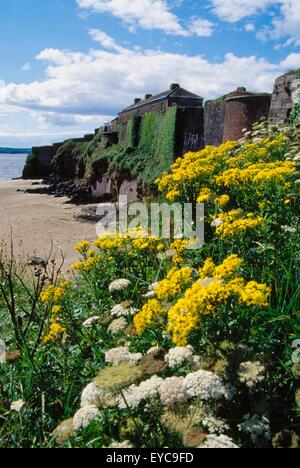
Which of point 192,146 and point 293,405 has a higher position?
point 192,146

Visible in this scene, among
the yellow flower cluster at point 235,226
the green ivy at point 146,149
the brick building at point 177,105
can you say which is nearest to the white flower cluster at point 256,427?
the yellow flower cluster at point 235,226

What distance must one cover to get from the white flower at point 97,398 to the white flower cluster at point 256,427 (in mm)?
678

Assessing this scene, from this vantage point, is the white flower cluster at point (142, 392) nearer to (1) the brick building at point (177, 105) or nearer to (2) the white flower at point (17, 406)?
(2) the white flower at point (17, 406)

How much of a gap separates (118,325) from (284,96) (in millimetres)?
9508

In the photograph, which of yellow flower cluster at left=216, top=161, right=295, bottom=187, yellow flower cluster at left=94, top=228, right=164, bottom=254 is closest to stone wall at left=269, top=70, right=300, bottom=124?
yellow flower cluster at left=216, top=161, right=295, bottom=187

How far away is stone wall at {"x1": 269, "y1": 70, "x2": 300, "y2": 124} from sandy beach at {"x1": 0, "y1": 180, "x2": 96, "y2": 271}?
7113mm

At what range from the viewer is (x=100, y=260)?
4.55 meters

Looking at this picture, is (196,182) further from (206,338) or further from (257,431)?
(257,431)

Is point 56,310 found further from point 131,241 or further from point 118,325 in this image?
point 131,241

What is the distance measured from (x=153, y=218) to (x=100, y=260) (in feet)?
6.12

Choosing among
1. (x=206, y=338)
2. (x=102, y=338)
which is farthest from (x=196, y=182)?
(x=206, y=338)

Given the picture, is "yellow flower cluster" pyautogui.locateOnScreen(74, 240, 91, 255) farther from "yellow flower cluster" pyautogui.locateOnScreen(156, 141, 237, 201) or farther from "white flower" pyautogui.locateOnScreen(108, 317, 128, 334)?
"white flower" pyautogui.locateOnScreen(108, 317, 128, 334)

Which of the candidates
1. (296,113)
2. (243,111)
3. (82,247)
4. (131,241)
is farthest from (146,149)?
(131,241)

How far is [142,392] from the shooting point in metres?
1.99
